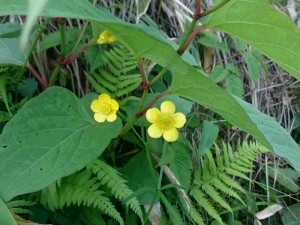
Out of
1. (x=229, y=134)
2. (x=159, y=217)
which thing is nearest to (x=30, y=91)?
(x=159, y=217)

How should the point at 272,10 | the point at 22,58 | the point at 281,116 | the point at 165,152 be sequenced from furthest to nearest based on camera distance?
the point at 281,116 → the point at 22,58 → the point at 165,152 → the point at 272,10

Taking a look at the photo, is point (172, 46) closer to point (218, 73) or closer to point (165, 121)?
point (165, 121)

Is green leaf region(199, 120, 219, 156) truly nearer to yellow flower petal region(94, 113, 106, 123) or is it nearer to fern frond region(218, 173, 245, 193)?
fern frond region(218, 173, 245, 193)

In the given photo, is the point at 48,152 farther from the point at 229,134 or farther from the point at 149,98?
the point at 229,134

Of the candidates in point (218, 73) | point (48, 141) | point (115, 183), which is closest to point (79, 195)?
point (115, 183)

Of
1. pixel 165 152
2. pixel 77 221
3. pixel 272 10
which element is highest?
pixel 272 10

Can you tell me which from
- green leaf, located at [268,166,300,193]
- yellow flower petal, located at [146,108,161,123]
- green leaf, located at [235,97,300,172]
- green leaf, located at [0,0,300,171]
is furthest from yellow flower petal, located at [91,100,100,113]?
green leaf, located at [268,166,300,193]
